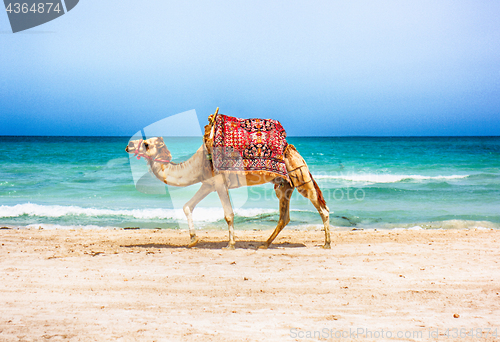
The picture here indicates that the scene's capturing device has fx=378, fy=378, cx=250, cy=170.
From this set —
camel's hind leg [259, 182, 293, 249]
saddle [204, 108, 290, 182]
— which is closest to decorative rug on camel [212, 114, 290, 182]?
saddle [204, 108, 290, 182]

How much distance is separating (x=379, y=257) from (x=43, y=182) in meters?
18.4

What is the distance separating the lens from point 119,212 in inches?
473

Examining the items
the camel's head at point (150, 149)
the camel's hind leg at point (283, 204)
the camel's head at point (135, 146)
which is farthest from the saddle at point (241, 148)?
the camel's head at point (135, 146)

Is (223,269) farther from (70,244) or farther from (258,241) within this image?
(70,244)

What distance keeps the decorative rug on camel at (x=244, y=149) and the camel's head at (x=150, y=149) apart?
96 centimetres

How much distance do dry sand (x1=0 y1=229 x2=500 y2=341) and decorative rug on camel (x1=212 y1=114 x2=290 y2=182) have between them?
60.8 inches

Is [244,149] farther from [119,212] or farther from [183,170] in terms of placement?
[119,212]

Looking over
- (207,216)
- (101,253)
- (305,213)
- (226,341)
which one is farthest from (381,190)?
(226,341)

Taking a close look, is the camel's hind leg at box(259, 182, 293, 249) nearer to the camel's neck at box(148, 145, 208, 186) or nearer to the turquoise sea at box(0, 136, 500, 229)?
the camel's neck at box(148, 145, 208, 186)

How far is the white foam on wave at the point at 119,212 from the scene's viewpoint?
11527 millimetres

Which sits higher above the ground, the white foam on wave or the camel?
Result: the camel

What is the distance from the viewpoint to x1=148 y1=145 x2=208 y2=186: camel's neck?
679 cm
